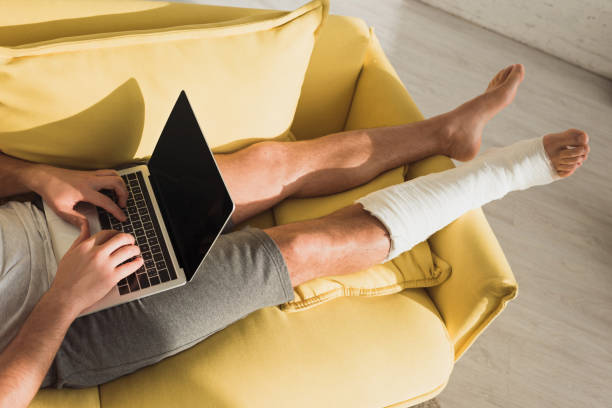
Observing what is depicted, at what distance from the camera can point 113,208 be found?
965 mm

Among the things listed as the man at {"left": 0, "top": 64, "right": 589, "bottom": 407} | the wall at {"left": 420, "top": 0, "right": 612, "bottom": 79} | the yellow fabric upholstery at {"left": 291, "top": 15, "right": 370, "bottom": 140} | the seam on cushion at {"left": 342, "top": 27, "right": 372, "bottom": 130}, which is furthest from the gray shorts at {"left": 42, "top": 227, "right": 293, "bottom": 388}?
the wall at {"left": 420, "top": 0, "right": 612, "bottom": 79}

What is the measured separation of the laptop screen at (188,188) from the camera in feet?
2.73

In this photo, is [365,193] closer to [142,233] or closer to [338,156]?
[338,156]

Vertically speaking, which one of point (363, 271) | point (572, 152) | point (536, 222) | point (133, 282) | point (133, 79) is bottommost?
point (536, 222)

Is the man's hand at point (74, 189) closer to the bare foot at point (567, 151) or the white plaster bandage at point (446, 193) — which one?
the white plaster bandage at point (446, 193)

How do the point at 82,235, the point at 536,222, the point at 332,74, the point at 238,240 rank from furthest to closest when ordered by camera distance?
the point at 536,222
the point at 332,74
the point at 238,240
the point at 82,235

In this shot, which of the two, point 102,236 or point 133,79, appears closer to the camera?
point 102,236

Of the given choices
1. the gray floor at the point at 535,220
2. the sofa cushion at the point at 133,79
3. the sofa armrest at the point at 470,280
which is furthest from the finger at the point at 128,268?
the gray floor at the point at 535,220

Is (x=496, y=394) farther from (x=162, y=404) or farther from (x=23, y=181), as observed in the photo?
(x=23, y=181)

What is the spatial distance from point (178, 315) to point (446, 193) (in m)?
0.64

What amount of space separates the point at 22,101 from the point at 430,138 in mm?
941

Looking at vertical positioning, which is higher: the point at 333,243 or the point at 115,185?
the point at 115,185

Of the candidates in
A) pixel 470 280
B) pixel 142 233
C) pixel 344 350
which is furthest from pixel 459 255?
pixel 142 233

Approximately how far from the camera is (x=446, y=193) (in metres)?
1.11
